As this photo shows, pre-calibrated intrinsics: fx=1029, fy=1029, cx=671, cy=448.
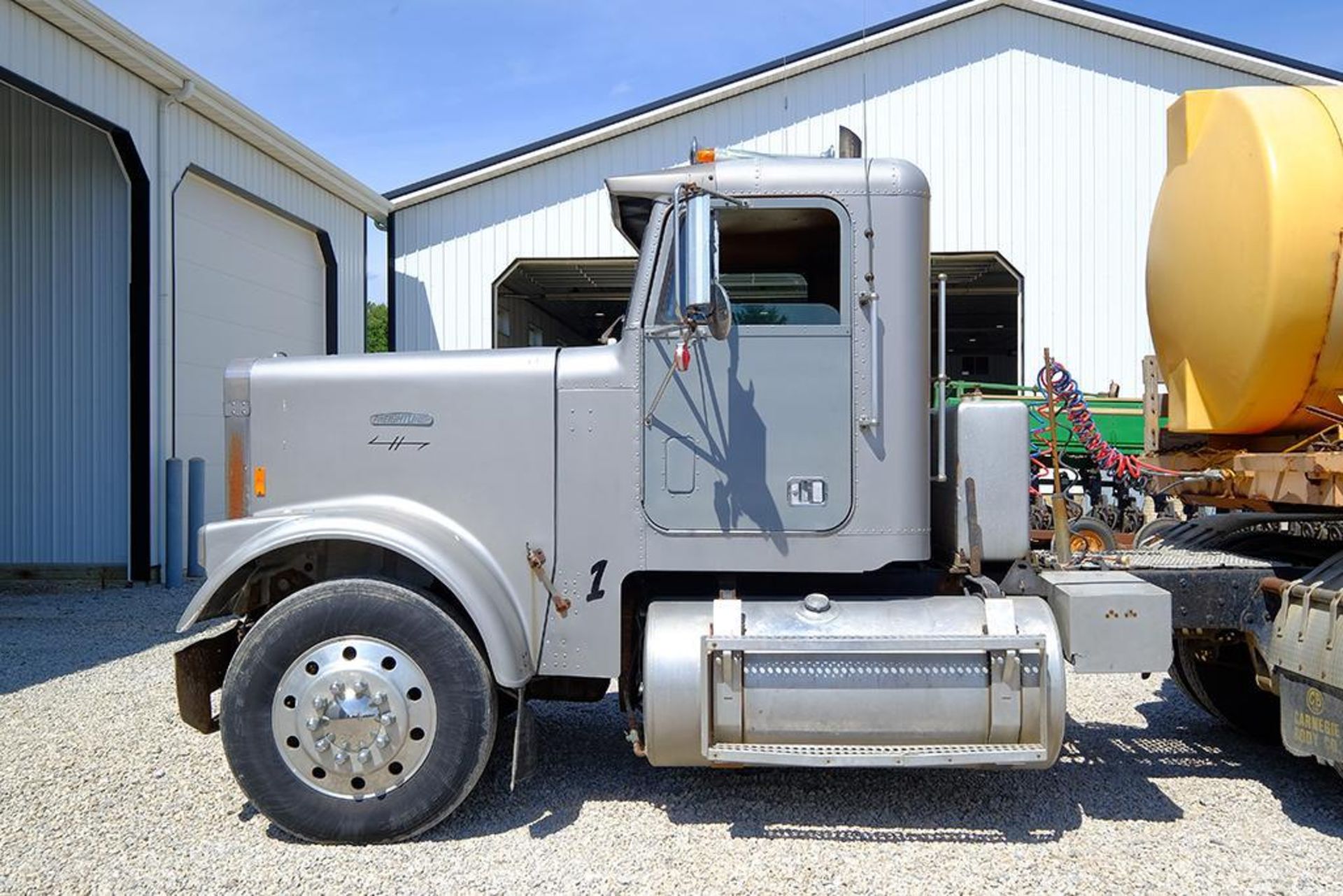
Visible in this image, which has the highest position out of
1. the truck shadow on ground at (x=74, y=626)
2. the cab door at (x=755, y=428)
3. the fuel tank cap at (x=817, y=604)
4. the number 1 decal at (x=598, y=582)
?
the cab door at (x=755, y=428)

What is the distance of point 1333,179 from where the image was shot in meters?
4.06

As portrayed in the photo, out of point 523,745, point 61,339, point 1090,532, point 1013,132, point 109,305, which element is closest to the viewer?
point 523,745

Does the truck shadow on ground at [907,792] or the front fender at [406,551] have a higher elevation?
the front fender at [406,551]

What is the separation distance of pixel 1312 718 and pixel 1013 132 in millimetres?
11965

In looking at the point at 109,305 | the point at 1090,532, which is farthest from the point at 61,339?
the point at 1090,532

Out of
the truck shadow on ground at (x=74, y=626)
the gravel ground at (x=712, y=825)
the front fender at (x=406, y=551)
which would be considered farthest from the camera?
the truck shadow on ground at (x=74, y=626)

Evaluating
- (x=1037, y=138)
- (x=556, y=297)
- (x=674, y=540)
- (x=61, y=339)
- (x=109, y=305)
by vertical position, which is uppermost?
(x=1037, y=138)

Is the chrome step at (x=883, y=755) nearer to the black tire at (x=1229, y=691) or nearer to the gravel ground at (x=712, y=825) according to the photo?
the gravel ground at (x=712, y=825)

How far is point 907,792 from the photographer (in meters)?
4.52

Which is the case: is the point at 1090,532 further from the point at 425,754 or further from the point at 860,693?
the point at 425,754

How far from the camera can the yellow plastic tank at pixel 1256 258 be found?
13.4 feet

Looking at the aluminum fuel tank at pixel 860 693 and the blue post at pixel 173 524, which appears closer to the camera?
the aluminum fuel tank at pixel 860 693

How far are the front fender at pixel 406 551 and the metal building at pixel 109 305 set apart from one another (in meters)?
7.55

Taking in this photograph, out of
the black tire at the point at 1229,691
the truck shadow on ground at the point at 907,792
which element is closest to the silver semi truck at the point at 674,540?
the truck shadow on ground at the point at 907,792
